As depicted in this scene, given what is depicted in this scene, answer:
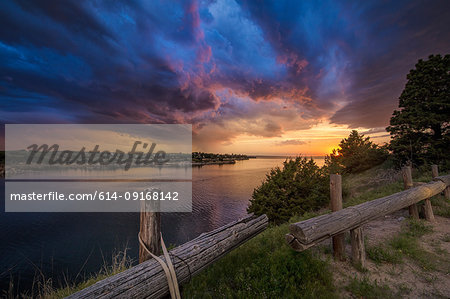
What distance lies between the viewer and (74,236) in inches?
503

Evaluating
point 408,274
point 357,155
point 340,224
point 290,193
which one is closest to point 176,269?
point 340,224

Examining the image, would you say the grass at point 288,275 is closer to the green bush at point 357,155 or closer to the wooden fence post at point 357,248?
the wooden fence post at point 357,248

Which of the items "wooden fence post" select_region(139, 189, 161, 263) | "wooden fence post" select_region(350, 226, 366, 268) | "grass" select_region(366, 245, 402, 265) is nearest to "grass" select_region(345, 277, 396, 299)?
"wooden fence post" select_region(350, 226, 366, 268)

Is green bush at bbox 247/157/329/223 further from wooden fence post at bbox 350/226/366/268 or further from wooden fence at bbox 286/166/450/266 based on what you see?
wooden fence post at bbox 350/226/366/268

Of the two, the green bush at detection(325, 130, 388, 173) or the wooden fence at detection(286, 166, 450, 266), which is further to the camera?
the green bush at detection(325, 130, 388, 173)

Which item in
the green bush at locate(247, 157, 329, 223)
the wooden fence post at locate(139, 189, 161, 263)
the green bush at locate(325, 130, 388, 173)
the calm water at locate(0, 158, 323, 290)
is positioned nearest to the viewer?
the wooden fence post at locate(139, 189, 161, 263)

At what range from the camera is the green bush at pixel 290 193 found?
38.3 feet

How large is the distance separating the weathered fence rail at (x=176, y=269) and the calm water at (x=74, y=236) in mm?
5594

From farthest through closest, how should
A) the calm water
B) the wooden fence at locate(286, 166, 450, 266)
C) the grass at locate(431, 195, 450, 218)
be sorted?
the calm water
the grass at locate(431, 195, 450, 218)
the wooden fence at locate(286, 166, 450, 266)

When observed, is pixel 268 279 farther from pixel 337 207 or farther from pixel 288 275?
pixel 337 207

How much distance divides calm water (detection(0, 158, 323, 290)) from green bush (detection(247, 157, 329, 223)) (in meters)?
5.25

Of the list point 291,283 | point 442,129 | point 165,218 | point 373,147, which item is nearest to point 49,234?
point 165,218

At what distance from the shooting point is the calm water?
947 cm

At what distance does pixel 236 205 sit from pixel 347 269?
56.0ft
